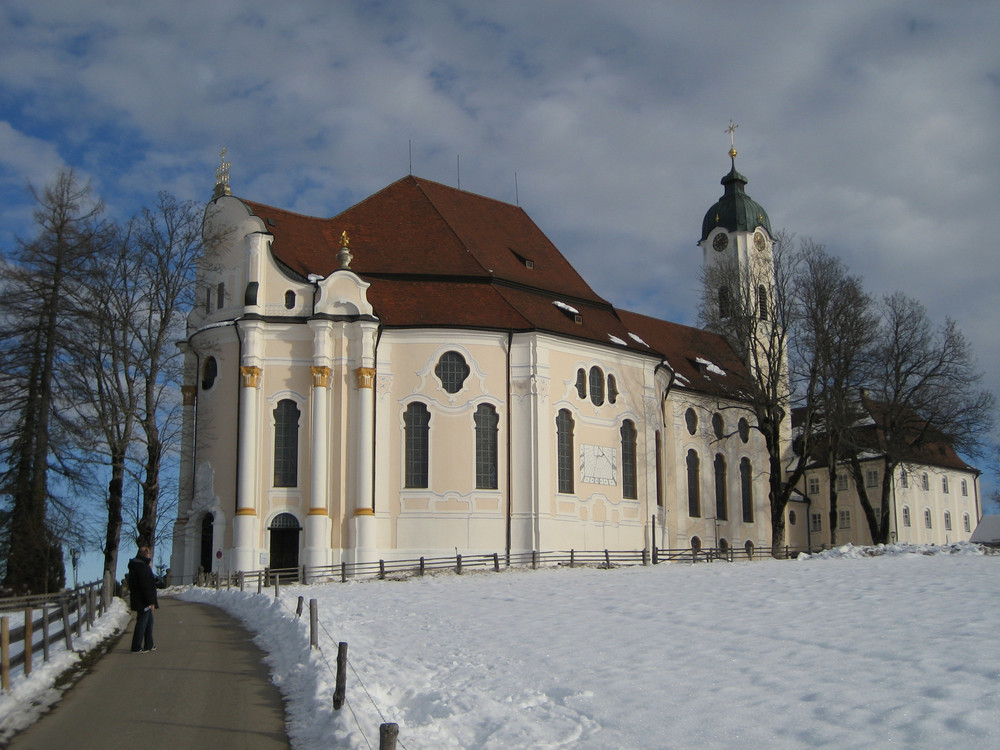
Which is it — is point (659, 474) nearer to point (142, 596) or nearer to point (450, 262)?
point (450, 262)

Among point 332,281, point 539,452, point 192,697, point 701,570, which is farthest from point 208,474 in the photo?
point 192,697

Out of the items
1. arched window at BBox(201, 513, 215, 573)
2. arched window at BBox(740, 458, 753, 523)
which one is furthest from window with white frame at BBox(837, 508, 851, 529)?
arched window at BBox(201, 513, 215, 573)

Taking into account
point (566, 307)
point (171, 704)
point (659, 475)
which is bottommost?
point (171, 704)

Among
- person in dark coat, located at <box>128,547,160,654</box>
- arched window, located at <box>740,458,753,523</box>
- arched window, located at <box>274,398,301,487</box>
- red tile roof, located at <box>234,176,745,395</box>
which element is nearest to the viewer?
person in dark coat, located at <box>128,547,160,654</box>

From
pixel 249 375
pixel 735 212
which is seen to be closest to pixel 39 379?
pixel 249 375

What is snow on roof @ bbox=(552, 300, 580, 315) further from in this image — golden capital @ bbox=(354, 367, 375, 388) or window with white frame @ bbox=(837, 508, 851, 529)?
window with white frame @ bbox=(837, 508, 851, 529)

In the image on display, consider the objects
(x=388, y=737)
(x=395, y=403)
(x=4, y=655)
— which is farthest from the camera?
(x=395, y=403)

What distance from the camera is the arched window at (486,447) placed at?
38.0m

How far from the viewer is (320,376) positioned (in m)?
37.1

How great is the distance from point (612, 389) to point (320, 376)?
1159cm

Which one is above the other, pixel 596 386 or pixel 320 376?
pixel 596 386

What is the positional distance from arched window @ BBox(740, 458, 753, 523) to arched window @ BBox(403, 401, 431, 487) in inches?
749

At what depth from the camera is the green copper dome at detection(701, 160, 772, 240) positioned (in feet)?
202

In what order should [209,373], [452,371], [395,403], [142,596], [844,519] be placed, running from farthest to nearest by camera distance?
[844,519], [209,373], [452,371], [395,403], [142,596]
